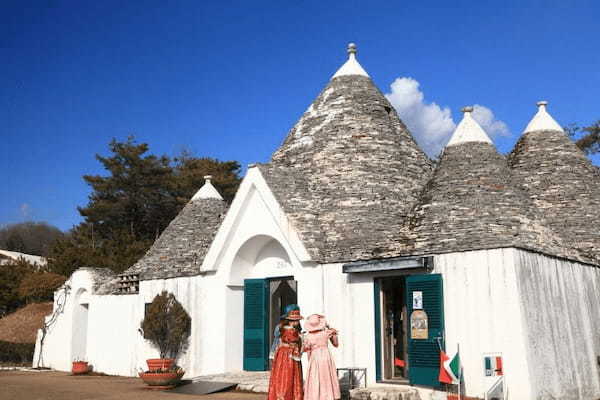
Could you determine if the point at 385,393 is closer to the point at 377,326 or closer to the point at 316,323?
the point at 377,326

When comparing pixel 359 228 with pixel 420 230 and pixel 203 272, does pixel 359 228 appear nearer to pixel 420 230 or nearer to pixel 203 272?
pixel 420 230

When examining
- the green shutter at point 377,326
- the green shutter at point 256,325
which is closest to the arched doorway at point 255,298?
the green shutter at point 256,325

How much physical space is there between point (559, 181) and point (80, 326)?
16.0 m

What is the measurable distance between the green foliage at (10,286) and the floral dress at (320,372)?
2832cm

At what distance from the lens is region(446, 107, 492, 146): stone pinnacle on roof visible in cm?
1533

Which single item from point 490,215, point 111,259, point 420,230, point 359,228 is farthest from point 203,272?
point 111,259

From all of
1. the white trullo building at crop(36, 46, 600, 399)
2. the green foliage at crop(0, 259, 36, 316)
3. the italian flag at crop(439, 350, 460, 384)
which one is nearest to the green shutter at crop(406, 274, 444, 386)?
the white trullo building at crop(36, 46, 600, 399)

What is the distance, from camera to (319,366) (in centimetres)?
1025

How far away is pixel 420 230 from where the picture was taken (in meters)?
13.6

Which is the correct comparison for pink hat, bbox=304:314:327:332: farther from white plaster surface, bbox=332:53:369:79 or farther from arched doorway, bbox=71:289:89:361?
arched doorway, bbox=71:289:89:361

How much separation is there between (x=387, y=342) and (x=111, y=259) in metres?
25.1

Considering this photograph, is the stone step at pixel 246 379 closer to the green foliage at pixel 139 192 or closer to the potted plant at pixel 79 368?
the potted plant at pixel 79 368

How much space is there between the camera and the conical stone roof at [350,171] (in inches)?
582

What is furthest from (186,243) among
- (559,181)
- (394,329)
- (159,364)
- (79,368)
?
(559,181)
